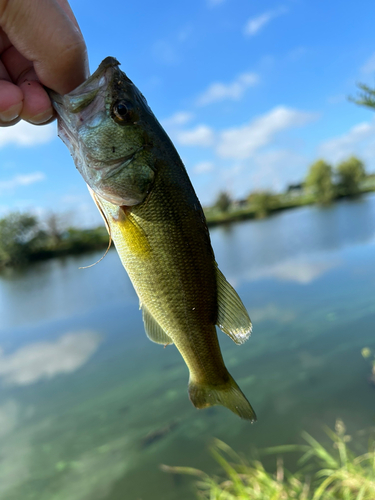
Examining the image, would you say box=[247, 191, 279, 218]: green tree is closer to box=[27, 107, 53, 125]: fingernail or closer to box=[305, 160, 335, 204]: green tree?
box=[305, 160, 335, 204]: green tree

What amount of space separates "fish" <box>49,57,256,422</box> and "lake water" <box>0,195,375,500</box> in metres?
6.26

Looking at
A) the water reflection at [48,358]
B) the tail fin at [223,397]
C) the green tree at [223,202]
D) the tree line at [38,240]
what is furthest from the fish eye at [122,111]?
the green tree at [223,202]

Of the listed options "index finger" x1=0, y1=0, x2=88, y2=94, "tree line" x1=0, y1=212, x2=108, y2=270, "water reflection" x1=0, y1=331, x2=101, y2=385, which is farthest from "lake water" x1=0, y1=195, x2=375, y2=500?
"tree line" x1=0, y1=212, x2=108, y2=270

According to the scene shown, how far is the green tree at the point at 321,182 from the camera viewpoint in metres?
59.8

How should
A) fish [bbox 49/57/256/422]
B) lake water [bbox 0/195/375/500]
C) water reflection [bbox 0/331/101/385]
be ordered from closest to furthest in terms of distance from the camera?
fish [bbox 49/57/256/422], lake water [bbox 0/195/375/500], water reflection [bbox 0/331/101/385]

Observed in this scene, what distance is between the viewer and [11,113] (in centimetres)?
157

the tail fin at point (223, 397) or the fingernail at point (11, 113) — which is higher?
the fingernail at point (11, 113)

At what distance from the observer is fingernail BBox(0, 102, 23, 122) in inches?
60.7

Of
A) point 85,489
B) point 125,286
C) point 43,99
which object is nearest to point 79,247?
point 125,286

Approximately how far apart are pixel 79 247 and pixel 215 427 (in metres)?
38.8

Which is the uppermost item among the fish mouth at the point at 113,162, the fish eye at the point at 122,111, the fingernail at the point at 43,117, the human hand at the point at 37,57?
the human hand at the point at 37,57

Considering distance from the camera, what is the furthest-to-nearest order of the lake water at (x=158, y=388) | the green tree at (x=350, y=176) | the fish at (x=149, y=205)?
the green tree at (x=350, y=176)
the lake water at (x=158, y=388)
the fish at (x=149, y=205)

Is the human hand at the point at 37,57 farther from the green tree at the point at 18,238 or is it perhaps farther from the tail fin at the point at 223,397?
the green tree at the point at 18,238

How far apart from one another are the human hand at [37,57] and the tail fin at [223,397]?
5.25ft
